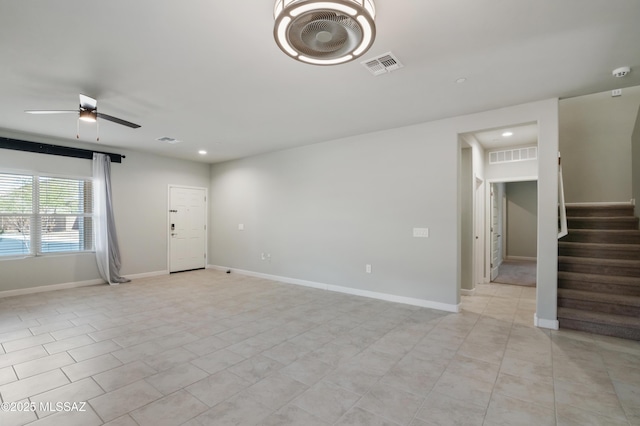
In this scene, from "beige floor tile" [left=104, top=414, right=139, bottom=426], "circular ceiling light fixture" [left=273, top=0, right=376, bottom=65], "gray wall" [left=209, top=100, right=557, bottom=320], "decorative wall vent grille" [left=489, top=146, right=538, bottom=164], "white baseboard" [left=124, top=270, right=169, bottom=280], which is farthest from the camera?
"white baseboard" [left=124, top=270, right=169, bottom=280]

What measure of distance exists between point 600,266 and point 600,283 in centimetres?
32

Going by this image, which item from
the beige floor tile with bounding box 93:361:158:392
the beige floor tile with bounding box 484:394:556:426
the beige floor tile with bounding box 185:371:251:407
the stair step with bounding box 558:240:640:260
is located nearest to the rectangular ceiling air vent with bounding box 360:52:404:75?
the beige floor tile with bounding box 484:394:556:426

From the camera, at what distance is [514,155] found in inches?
231

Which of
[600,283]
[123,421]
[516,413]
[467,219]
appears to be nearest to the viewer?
[123,421]

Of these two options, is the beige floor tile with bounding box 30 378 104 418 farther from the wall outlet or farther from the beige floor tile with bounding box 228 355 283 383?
the wall outlet

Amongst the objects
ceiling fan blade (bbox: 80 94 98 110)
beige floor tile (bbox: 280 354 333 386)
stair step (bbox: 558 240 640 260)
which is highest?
ceiling fan blade (bbox: 80 94 98 110)

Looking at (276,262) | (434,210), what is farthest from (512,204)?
(276,262)

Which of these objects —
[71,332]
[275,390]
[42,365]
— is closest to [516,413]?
[275,390]

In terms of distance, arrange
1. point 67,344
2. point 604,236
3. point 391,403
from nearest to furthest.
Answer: point 391,403, point 67,344, point 604,236

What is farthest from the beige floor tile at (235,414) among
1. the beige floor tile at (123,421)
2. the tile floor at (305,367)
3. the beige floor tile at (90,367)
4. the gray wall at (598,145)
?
the gray wall at (598,145)

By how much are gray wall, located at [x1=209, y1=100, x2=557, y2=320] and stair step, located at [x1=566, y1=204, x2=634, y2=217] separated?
2167 mm

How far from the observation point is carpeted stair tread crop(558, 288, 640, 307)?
342 cm

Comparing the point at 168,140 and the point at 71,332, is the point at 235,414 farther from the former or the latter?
the point at 168,140

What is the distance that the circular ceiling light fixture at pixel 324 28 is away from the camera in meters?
1.60
